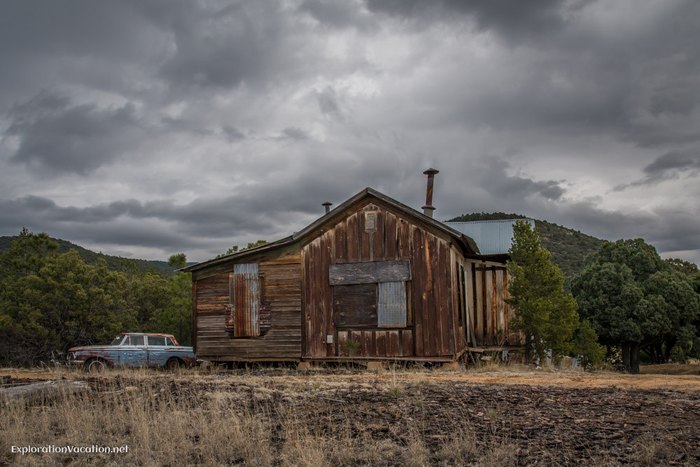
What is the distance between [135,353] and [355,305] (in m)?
7.45

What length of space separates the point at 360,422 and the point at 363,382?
482 centimetres

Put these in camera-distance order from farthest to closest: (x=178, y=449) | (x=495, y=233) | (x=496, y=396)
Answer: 1. (x=495, y=233)
2. (x=496, y=396)
3. (x=178, y=449)

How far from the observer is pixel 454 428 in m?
9.76

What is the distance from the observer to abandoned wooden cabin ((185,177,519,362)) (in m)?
22.4

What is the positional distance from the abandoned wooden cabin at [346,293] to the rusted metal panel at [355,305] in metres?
0.03

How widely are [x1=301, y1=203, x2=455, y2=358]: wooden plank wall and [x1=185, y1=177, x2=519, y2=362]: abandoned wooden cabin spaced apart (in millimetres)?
33

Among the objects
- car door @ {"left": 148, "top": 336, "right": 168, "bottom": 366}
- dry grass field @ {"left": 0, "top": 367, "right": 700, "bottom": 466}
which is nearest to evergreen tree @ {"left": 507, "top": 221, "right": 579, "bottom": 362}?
dry grass field @ {"left": 0, "top": 367, "right": 700, "bottom": 466}

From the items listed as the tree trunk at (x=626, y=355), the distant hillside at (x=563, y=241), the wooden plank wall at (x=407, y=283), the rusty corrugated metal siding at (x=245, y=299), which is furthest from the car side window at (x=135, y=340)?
the distant hillside at (x=563, y=241)

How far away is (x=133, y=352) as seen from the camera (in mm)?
22828

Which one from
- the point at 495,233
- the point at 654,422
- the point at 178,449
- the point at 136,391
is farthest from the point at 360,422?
the point at 495,233

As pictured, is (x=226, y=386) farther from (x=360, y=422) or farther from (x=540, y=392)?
(x=540, y=392)

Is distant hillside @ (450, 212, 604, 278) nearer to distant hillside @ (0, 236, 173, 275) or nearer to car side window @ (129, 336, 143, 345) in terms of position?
distant hillside @ (0, 236, 173, 275)

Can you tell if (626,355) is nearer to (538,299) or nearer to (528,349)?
(528,349)

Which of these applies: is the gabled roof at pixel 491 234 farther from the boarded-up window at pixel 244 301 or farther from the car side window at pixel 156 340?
the car side window at pixel 156 340
